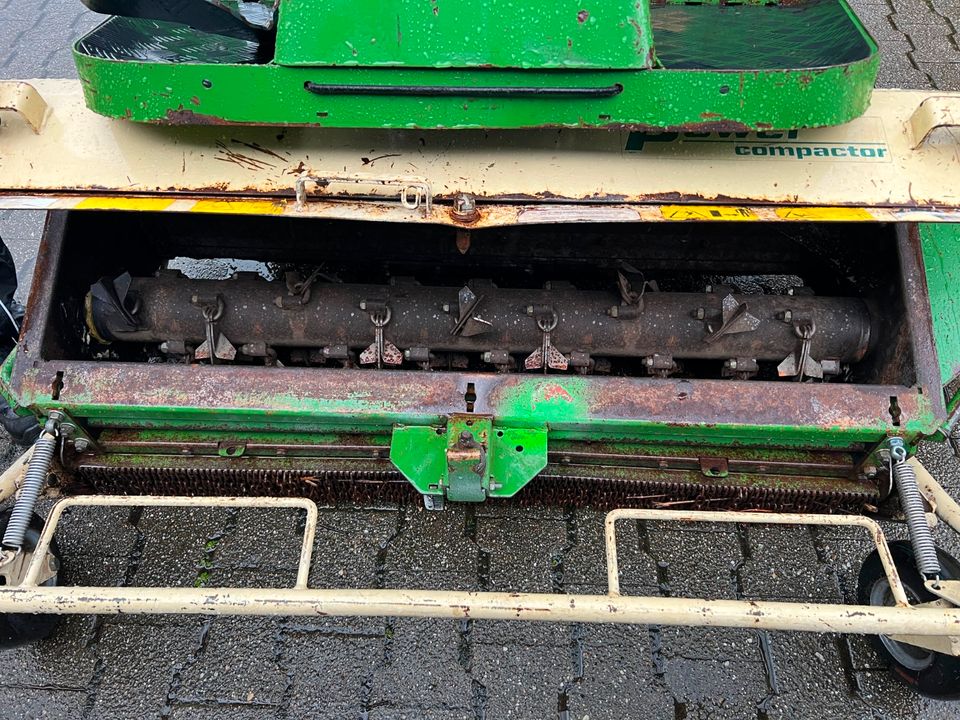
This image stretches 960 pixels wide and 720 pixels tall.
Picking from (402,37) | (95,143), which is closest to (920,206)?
(402,37)

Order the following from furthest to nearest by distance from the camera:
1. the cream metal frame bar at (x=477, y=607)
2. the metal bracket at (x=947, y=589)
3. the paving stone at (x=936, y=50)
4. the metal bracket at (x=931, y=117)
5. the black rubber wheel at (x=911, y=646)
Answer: the paving stone at (x=936, y=50)
the black rubber wheel at (x=911, y=646)
the metal bracket at (x=931, y=117)
the metal bracket at (x=947, y=589)
the cream metal frame bar at (x=477, y=607)

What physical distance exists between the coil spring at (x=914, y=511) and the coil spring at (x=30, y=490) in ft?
6.61

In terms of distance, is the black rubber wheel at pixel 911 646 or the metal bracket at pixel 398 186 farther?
the black rubber wheel at pixel 911 646

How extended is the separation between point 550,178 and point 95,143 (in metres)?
1.18

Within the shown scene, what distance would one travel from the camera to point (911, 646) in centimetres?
208

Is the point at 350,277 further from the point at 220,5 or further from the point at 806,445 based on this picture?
the point at 806,445

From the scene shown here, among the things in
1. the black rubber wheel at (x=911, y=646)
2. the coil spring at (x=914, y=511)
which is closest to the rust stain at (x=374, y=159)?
the coil spring at (x=914, y=511)

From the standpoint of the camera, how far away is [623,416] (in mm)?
1878

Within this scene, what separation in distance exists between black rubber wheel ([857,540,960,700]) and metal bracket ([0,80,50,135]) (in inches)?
99.6

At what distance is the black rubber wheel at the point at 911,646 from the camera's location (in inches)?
77.2

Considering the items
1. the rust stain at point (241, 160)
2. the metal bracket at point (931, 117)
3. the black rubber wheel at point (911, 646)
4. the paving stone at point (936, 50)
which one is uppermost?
the paving stone at point (936, 50)

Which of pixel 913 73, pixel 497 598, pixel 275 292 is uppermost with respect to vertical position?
pixel 913 73

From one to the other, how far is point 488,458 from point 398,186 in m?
0.70

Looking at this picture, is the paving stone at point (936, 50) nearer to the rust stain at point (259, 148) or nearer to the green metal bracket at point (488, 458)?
the green metal bracket at point (488, 458)
